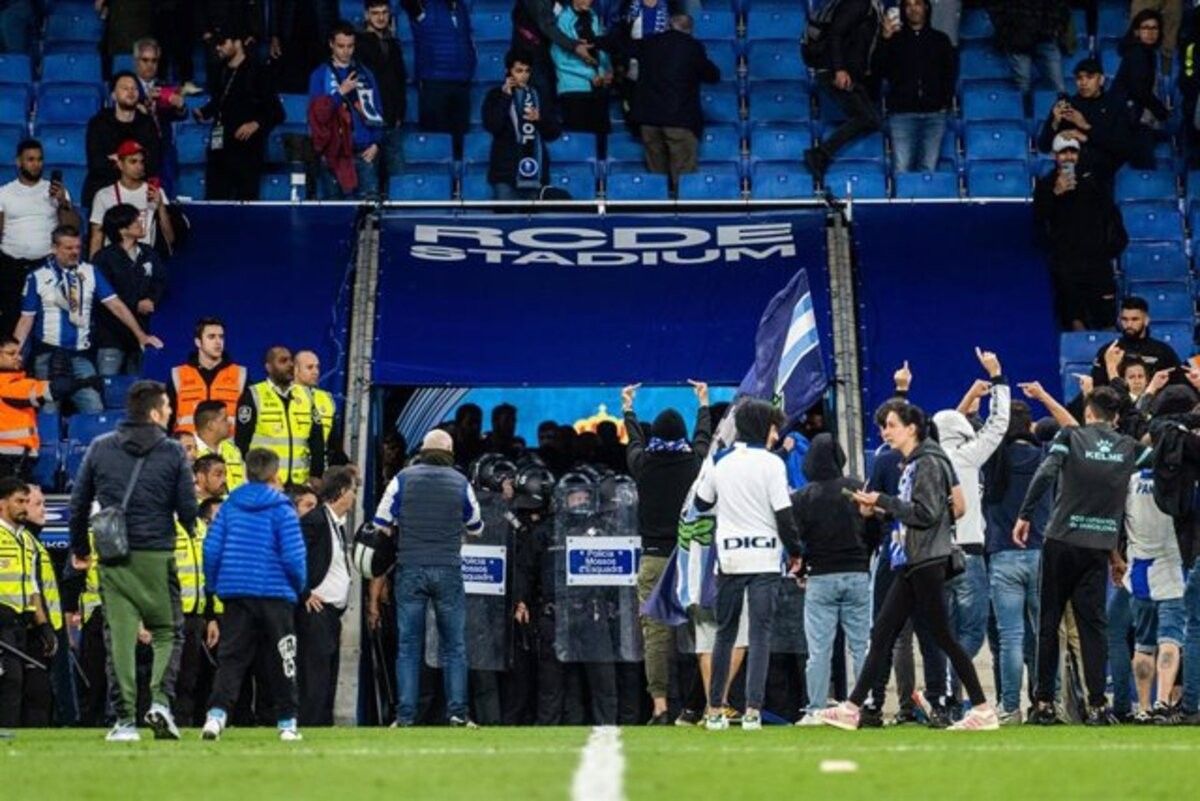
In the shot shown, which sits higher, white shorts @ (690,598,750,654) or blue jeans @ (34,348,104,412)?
blue jeans @ (34,348,104,412)

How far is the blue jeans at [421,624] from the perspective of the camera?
16594mm

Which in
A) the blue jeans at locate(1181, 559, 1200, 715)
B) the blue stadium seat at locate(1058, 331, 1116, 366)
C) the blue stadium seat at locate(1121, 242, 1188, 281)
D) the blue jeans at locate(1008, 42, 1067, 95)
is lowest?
the blue jeans at locate(1181, 559, 1200, 715)

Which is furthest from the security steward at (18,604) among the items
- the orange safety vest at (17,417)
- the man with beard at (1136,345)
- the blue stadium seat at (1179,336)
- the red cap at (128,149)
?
the blue stadium seat at (1179,336)

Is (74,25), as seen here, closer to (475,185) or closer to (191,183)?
(191,183)

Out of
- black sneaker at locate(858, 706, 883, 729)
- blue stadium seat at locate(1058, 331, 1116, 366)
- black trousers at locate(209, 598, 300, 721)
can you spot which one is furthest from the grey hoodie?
blue stadium seat at locate(1058, 331, 1116, 366)

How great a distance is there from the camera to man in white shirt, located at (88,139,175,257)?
20.6 meters

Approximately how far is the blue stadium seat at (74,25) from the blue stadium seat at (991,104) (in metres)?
7.99

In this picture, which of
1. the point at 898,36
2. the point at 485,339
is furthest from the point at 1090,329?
the point at 485,339

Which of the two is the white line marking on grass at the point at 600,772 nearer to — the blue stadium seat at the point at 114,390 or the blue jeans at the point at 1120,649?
the blue jeans at the point at 1120,649

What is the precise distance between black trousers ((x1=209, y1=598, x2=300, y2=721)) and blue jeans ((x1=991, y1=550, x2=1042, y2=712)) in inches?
183

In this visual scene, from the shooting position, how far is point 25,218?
67.9 feet

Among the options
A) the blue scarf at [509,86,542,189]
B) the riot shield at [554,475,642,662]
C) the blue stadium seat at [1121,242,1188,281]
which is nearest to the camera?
the riot shield at [554,475,642,662]

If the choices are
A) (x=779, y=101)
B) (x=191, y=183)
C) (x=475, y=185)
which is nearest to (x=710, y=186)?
(x=779, y=101)

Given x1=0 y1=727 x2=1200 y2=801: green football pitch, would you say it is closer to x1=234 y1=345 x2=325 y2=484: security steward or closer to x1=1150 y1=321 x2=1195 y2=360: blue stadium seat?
x1=234 y1=345 x2=325 y2=484: security steward
